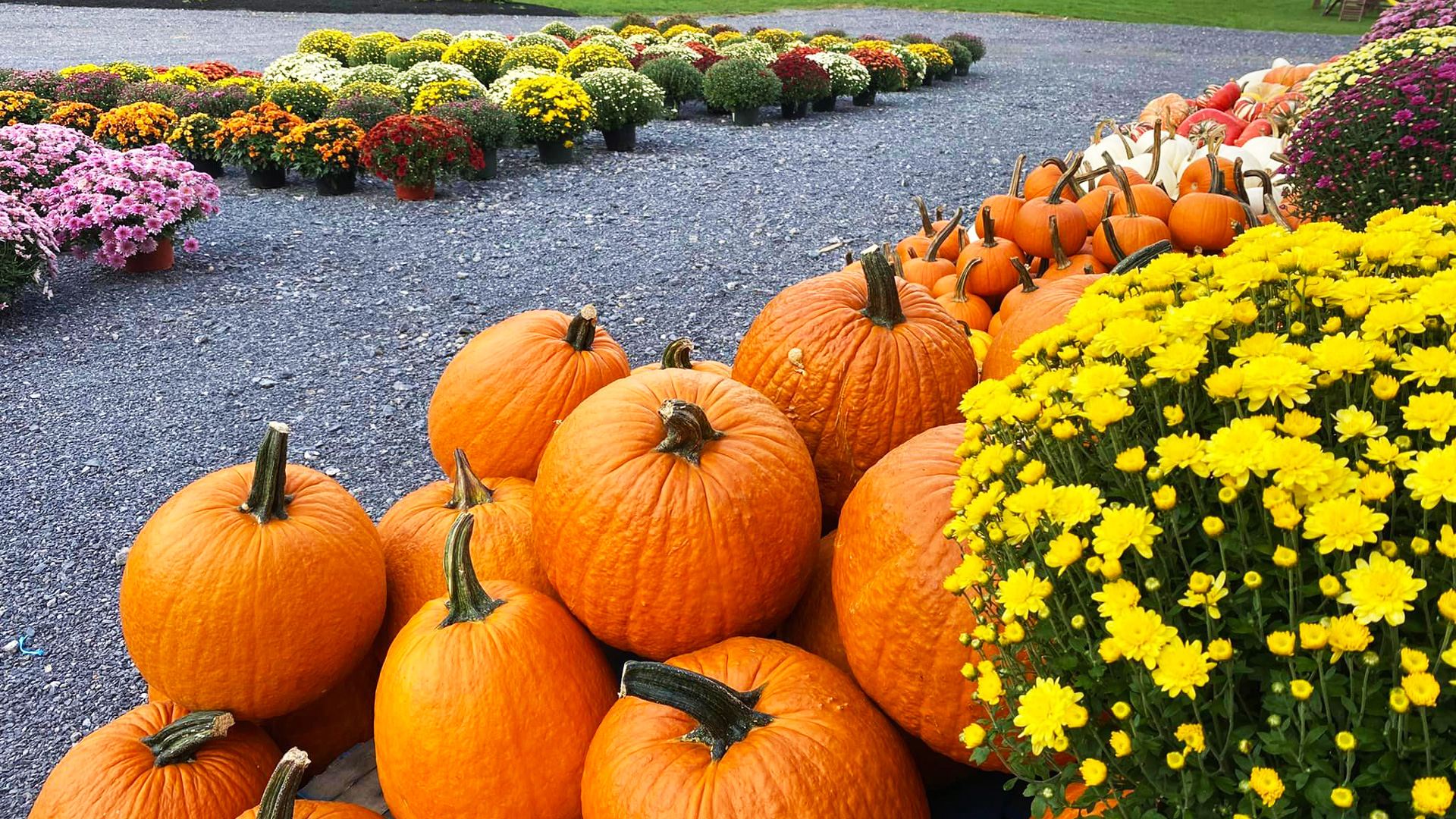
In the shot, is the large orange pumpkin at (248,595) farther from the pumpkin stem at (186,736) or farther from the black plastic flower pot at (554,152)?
the black plastic flower pot at (554,152)

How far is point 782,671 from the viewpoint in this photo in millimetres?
1604

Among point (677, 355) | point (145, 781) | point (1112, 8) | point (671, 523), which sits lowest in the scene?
point (145, 781)

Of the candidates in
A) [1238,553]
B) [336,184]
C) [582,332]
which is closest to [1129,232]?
[582,332]

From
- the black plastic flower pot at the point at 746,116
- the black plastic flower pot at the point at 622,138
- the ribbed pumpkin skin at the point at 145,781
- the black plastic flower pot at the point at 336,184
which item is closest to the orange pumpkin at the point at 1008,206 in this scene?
the ribbed pumpkin skin at the point at 145,781

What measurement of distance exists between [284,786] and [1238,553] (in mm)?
1401

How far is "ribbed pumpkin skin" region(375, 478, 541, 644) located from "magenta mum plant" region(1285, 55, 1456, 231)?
11.5 ft

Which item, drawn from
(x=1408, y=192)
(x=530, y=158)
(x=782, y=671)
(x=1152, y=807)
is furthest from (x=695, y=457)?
(x=530, y=158)

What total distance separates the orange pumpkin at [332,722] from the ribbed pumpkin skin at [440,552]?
0.08 meters

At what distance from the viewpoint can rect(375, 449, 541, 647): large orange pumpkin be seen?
6.46 feet

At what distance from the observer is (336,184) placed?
8430 mm

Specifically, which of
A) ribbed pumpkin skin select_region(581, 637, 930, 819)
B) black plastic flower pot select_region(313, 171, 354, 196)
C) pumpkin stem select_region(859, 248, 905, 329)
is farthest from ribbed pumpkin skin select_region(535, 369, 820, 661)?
black plastic flower pot select_region(313, 171, 354, 196)

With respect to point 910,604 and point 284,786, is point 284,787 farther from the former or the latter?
point 910,604

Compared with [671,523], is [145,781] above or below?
below

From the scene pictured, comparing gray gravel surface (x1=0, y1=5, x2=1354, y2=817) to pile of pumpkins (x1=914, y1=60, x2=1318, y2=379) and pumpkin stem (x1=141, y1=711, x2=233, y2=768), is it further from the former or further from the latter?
pile of pumpkins (x1=914, y1=60, x2=1318, y2=379)
